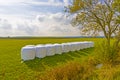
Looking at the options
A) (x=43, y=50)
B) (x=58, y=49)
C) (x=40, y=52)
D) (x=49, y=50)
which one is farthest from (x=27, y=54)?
(x=58, y=49)

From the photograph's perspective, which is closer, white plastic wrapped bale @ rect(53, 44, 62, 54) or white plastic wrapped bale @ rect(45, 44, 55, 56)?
white plastic wrapped bale @ rect(45, 44, 55, 56)

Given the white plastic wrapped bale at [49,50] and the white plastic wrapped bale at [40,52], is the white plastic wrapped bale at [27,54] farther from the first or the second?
the white plastic wrapped bale at [49,50]

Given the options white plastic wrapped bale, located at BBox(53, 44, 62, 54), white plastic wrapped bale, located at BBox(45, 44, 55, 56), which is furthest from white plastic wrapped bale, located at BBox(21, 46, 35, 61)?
white plastic wrapped bale, located at BBox(53, 44, 62, 54)

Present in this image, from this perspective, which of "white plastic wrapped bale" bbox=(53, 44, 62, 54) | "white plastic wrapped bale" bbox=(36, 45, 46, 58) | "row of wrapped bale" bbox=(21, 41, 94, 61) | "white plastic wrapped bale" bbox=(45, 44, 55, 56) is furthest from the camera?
"white plastic wrapped bale" bbox=(53, 44, 62, 54)

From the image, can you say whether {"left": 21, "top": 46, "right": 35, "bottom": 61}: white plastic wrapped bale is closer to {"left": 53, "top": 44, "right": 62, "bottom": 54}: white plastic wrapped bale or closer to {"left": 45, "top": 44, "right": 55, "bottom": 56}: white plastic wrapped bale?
{"left": 45, "top": 44, "right": 55, "bottom": 56}: white plastic wrapped bale

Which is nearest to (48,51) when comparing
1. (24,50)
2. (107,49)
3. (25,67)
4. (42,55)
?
(42,55)

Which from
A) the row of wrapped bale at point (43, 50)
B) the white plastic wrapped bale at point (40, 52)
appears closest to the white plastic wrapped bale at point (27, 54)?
the row of wrapped bale at point (43, 50)

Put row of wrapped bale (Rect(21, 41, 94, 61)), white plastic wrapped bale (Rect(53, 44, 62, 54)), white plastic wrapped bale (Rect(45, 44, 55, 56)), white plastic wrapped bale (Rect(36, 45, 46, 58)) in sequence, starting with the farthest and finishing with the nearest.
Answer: white plastic wrapped bale (Rect(53, 44, 62, 54)) → white plastic wrapped bale (Rect(45, 44, 55, 56)) → white plastic wrapped bale (Rect(36, 45, 46, 58)) → row of wrapped bale (Rect(21, 41, 94, 61))

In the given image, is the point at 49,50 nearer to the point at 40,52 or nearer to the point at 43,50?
the point at 43,50

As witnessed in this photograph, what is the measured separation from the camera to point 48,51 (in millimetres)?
29453

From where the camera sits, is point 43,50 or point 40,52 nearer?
point 40,52

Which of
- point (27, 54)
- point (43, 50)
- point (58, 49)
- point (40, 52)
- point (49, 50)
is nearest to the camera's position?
point (27, 54)

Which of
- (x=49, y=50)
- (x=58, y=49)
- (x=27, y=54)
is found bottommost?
(x=58, y=49)

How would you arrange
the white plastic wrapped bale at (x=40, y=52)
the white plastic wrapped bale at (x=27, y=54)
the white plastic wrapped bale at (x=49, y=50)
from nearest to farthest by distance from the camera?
the white plastic wrapped bale at (x=27, y=54)
the white plastic wrapped bale at (x=40, y=52)
the white plastic wrapped bale at (x=49, y=50)
